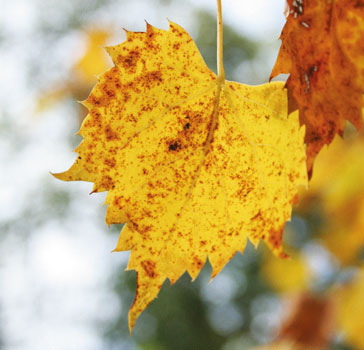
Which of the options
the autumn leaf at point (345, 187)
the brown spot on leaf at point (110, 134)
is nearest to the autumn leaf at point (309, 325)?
the autumn leaf at point (345, 187)

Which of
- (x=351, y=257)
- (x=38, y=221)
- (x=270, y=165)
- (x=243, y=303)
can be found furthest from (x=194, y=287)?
(x=270, y=165)

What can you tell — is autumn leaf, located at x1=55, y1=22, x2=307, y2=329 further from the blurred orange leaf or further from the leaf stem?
the blurred orange leaf

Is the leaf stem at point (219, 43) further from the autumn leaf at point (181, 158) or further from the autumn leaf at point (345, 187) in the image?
the autumn leaf at point (345, 187)


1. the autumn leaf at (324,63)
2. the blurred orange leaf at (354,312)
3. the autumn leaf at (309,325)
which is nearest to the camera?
the autumn leaf at (324,63)

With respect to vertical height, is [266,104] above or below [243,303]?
above

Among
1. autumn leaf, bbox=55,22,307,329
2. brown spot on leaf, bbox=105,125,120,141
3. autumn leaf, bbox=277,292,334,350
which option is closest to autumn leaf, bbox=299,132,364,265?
autumn leaf, bbox=277,292,334,350

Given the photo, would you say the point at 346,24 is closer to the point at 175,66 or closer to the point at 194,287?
the point at 175,66

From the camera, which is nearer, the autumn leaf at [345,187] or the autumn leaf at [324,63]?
the autumn leaf at [324,63]
